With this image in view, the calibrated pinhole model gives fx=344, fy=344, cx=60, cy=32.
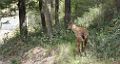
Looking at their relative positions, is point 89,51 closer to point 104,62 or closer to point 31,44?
point 104,62

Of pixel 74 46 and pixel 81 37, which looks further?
pixel 74 46

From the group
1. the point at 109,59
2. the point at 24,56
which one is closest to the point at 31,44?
the point at 24,56

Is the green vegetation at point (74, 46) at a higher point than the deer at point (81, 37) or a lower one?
lower

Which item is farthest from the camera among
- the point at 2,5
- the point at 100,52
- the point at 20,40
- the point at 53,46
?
the point at 2,5

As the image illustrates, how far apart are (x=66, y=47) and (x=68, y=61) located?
1015mm

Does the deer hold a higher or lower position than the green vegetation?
higher

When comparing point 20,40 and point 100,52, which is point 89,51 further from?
point 20,40

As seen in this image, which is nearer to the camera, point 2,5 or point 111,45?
point 111,45

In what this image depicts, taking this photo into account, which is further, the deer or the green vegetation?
the deer

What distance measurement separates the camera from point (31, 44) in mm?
14547

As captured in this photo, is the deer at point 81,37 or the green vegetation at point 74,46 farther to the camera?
the deer at point 81,37

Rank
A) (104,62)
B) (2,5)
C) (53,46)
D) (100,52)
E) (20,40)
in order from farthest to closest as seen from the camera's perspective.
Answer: (2,5), (20,40), (53,46), (100,52), (104,62)

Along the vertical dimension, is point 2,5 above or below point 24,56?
above

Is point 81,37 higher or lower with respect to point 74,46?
higher
